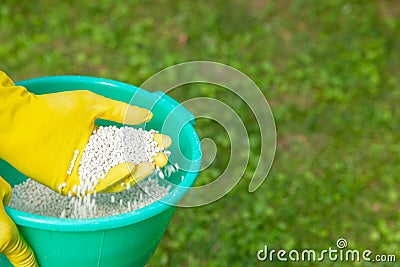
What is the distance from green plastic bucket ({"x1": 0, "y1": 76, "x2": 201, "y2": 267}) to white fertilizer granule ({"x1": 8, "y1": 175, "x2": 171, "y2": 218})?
0.28 feet

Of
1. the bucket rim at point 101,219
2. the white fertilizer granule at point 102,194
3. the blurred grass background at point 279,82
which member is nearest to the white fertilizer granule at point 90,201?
the white fertilizer granule at point 102,194

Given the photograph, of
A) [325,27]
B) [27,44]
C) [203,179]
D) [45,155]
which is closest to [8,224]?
[45,155]

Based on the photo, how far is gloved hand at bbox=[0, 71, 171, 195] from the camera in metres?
1.43

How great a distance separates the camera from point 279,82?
270 cm

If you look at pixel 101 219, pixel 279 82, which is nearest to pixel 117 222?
pixel 101 219

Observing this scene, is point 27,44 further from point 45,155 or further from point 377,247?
point 377,247

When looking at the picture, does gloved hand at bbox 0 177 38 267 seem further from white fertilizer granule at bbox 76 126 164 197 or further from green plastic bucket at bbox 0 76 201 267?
white fertilizer granule at bbox 76 126 164 197

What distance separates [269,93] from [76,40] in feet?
2.71

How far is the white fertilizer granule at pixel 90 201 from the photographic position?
1566 millimetres

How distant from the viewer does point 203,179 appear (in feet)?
7.39

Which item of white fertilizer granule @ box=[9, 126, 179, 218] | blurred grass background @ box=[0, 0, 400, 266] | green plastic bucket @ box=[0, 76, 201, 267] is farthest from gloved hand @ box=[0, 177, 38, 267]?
blurred grass background @ box=[0, 0, 400, 266]

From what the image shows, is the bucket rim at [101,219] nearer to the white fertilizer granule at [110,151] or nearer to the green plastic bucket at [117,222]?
the green plastic bucket at [117,222]

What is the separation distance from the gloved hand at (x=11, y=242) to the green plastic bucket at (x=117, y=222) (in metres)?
0.02

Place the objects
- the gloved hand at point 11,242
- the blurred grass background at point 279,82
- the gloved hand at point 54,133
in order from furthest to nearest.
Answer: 1. the blurred grass background at point 279,82
2. the gloved hand at point 54,133
3. the gloved hand at point 11,242
